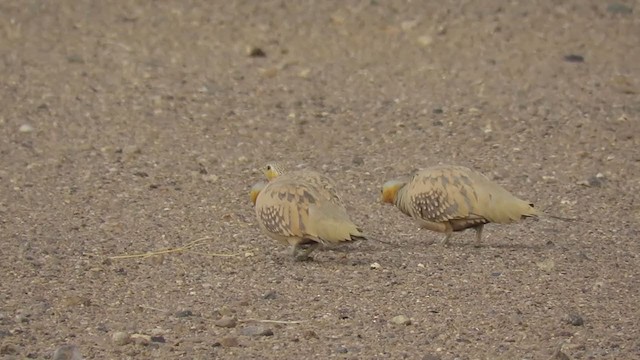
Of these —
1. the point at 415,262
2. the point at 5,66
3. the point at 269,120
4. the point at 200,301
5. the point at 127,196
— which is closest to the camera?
the point at 200,301

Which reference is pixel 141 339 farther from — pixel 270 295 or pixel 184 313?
pixel 270 295

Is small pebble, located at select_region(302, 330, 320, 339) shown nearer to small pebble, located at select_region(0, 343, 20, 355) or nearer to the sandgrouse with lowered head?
the sandgrouse with lowered head

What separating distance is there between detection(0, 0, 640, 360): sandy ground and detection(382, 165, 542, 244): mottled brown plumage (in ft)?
0.62

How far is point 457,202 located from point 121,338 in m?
2.32

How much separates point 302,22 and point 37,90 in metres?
3.22

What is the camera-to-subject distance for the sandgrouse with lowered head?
294 inches

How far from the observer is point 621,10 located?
14633 millimetres

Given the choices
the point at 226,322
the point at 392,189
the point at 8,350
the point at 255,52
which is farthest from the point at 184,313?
the point at 255,52

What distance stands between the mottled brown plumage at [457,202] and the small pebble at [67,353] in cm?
252

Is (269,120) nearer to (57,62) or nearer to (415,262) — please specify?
(57,62)

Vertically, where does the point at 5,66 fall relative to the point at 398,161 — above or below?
above

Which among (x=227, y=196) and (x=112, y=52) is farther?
(x=112, y=52)

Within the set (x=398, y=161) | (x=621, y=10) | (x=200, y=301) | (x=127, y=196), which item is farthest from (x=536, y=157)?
(x=621, y=10)

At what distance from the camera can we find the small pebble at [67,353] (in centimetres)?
610
